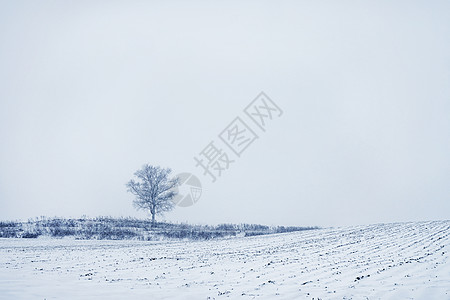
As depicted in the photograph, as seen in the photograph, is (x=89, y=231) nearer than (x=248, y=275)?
No

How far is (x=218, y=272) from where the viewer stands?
1560 centimetres

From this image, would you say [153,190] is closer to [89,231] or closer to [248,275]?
[89,231]

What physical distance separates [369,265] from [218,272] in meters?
6.03

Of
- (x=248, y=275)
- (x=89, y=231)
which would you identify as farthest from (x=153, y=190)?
(x=248, y=275)

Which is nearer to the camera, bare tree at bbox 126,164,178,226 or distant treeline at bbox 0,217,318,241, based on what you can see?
distant treeline at bbox 0,217,318,241

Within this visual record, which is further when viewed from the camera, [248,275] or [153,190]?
[153,190]

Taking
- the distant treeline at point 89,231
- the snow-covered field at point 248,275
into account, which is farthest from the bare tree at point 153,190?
the snow-covered field at point 248,275

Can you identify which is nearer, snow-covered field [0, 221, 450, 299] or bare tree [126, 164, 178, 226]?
snow-covered field [0, 221, 450, 299]

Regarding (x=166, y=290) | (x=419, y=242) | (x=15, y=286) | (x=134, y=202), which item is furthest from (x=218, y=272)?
(x=134, y=202)

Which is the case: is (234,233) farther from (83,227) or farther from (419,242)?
(419,242)

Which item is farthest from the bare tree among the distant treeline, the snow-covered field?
the snow-covered field

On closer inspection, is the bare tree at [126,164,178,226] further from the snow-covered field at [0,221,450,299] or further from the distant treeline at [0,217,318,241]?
the snow-covered field at [0,221,450,299]

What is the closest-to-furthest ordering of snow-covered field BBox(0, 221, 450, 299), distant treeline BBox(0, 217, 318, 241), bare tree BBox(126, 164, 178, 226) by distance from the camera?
snow-covered field BBox(0, 221, 450, 299) → distant treeline BBox(0, 217, 318, 241) → bare tree BBox(126, 164, 178, 226)

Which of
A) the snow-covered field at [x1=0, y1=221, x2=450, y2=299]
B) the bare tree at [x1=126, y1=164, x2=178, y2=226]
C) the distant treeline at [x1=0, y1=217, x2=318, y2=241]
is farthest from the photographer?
the bare tree at [x1=126, y1=164, x2=178, y2=226]
